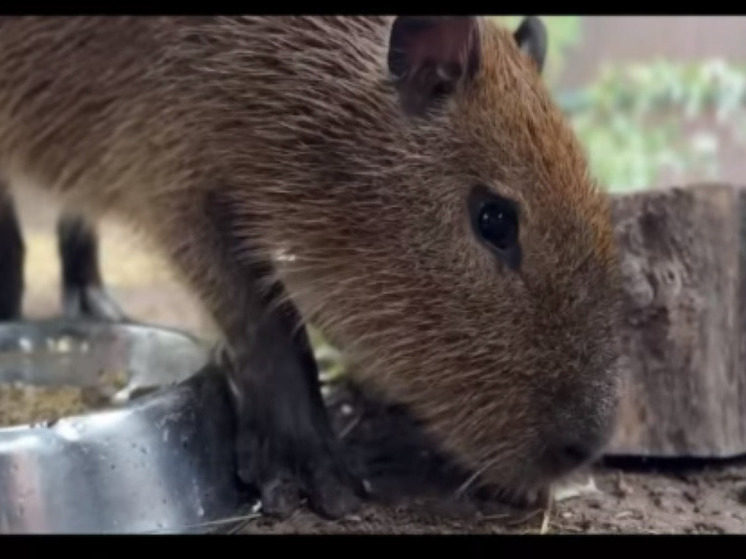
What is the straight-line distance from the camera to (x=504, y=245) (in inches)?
124

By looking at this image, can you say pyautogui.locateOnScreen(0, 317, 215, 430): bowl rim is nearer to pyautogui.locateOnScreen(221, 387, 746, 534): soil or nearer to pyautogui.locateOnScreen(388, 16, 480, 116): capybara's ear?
pyautogui.locateOnScreen(221, 387, 746, 534): soil

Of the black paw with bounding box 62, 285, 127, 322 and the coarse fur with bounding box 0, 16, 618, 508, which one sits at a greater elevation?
the coarse fur with bounding box 0, 16, 618, 508

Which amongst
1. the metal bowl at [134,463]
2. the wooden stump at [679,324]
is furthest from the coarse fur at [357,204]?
the wooden stump at [679,324]

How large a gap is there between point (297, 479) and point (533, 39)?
4.45ft

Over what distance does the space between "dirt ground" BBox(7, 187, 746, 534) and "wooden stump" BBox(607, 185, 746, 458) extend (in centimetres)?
11

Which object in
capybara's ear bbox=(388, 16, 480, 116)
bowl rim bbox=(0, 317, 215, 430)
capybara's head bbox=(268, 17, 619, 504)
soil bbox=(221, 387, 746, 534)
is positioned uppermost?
capybara's ear bbox=(388, 16, 480, 116)

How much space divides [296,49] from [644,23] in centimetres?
519

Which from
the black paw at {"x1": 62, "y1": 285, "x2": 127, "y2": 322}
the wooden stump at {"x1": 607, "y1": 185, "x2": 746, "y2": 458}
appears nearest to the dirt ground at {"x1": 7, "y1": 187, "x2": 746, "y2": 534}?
the wooden stump at {"x1": 607, "y1": 185, "x2": 746, "y2": 458}

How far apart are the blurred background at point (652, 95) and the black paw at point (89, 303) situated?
214cm

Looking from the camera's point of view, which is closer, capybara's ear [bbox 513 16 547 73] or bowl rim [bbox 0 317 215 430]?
bowl rim [bbox 0 317 215 430]

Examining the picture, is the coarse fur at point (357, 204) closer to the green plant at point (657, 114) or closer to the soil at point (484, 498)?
the soil at point (484, 498)

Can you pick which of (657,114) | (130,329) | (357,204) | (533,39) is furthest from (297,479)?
(657,114)

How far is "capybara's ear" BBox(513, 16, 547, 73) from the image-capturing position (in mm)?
3609
